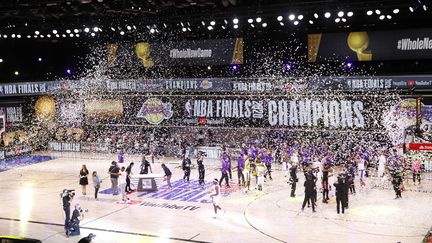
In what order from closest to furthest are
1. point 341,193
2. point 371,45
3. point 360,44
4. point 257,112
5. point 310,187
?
point 341,193
point 310,187
point 371,45
point 360,44
point 257,112

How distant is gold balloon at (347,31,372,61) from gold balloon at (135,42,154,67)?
13313mm

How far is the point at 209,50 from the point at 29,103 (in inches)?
615

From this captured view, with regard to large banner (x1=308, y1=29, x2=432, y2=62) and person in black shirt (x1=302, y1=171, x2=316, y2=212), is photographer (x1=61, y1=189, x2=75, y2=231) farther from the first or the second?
large banner (x1=308, y1=29, x2=432, y2=62)

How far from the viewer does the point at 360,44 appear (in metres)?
27.5

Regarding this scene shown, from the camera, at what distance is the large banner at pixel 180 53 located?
31341 millimetres

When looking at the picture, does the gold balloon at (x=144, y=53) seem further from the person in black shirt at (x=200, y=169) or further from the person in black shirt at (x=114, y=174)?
the person in black shirt at (x=114, y=174)

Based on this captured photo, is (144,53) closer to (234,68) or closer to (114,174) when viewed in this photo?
(234,68)

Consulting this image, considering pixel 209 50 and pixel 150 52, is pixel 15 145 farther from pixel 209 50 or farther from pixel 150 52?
pixel 209 50

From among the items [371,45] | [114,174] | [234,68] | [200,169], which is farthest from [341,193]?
[234,68]

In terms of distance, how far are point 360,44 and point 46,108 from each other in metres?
23.4

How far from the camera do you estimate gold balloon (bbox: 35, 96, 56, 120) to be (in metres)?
37.7

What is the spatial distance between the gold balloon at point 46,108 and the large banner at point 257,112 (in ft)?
11.4

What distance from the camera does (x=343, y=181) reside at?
54.3 ft

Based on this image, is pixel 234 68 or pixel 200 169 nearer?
pixel 200 169
